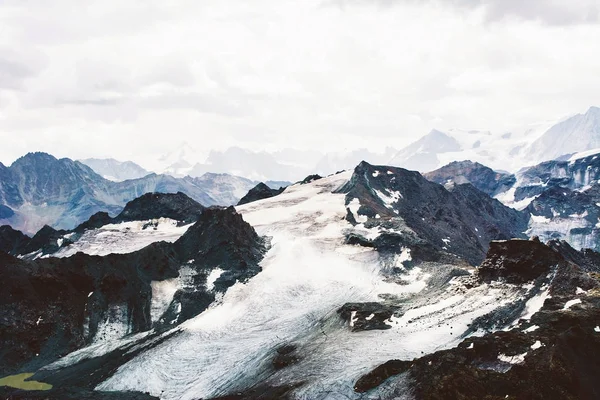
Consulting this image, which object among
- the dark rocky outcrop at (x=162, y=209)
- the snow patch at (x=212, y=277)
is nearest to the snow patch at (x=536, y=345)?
the snow patch at (x=212, y=277)

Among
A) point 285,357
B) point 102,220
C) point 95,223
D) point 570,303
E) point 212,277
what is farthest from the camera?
point 102,220

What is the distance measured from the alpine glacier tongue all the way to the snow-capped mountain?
0.27 meters

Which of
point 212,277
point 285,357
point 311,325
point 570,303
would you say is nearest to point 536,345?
point 570,303

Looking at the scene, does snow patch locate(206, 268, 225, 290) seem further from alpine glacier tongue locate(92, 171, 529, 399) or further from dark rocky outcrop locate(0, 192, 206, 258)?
dark rocky outcrop locate(0, 192, 206, 258)

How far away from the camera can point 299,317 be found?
75.1m

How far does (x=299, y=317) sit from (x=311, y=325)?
4.21 metres

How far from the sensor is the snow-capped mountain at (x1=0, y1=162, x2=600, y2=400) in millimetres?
46625

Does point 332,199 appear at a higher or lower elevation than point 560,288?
higher

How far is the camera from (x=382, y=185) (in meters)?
183

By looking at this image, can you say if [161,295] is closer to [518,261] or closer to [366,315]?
[366,315]

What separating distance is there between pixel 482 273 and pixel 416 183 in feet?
434

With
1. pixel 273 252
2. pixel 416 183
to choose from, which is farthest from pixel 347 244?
pixel 416 183

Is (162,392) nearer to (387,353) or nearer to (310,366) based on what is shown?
(310,366)

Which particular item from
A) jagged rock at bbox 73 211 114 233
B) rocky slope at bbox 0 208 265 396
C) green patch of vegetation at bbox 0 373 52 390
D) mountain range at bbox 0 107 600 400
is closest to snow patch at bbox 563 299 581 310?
mountain range at bbox 0 107 600 400
